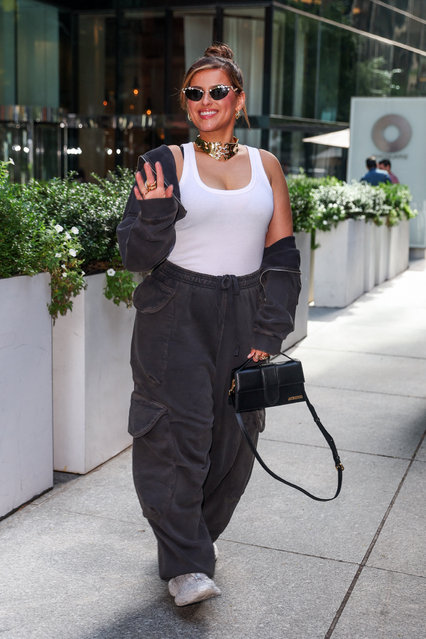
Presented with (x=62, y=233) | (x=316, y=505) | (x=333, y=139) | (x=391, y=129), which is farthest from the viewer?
(x=333, y=139)

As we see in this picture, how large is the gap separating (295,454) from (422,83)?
2492 cm

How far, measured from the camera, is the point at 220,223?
10.3ft

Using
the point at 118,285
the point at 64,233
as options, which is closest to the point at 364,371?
the point at 118,285

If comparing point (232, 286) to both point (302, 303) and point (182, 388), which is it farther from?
point (302, 303)

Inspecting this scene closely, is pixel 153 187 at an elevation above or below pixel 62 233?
above

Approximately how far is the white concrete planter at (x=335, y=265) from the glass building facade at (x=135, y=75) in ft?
30.6

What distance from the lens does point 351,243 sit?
1097cm

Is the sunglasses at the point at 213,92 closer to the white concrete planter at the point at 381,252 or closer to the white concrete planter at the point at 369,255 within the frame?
the white concrete planter at the point at 369,255

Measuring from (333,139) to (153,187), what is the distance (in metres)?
19.3

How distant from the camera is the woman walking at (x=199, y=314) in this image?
3156mm

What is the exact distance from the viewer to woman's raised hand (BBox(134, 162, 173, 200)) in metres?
2.88

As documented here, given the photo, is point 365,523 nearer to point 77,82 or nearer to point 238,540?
point 238,540

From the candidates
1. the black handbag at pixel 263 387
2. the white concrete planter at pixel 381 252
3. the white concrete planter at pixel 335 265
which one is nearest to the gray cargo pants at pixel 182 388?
the black handbag at pixel 263 387

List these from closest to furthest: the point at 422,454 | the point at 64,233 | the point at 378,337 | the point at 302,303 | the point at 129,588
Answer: the point at 129,588, the point at 64,233, the point at 422,454, the point at 302,303, the point at 378,337
